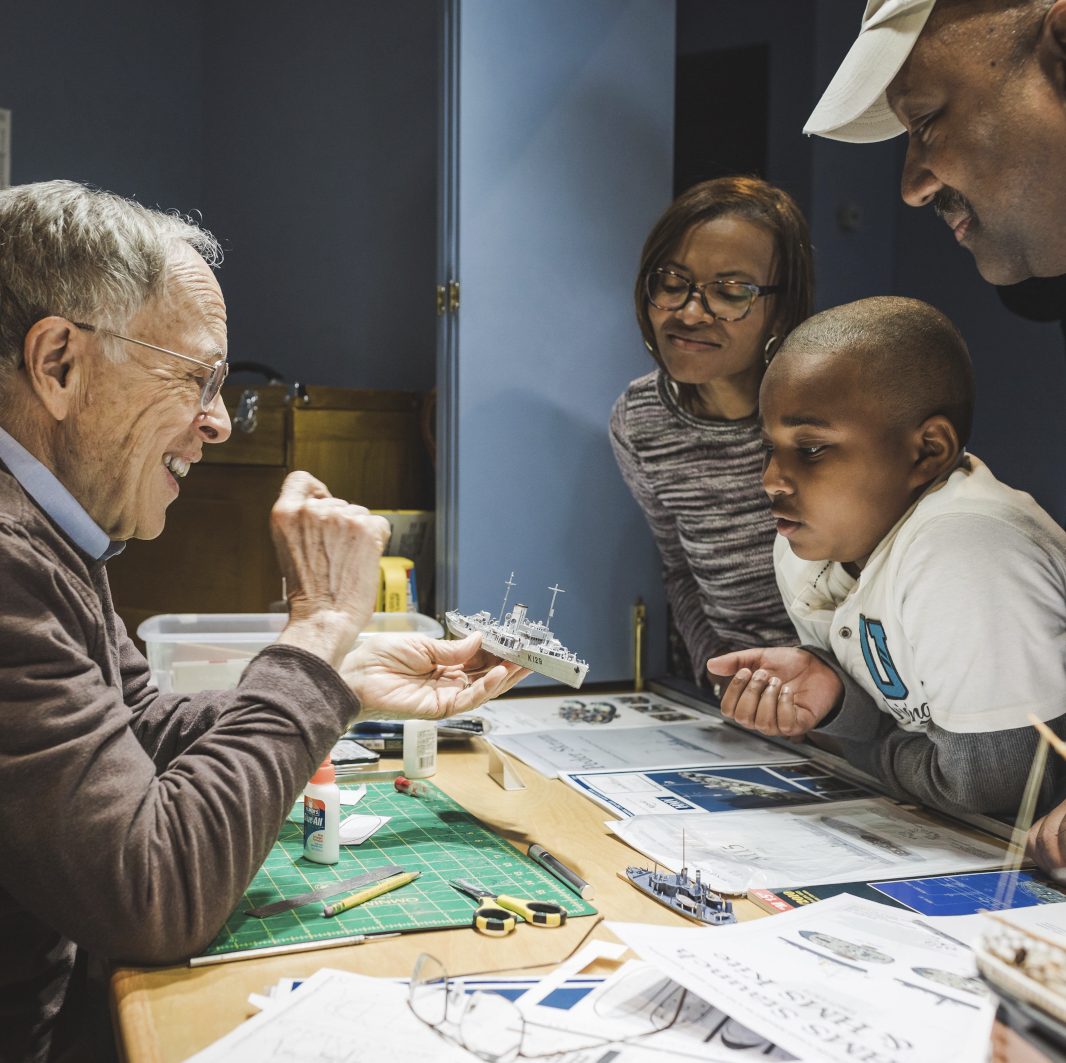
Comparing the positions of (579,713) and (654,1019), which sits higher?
(654,1019)

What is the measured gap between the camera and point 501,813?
166cm

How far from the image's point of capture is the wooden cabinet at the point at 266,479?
114 inches

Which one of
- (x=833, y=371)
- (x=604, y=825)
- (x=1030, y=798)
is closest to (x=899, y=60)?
(x=833, y=371)

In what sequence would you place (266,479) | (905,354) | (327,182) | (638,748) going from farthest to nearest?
1. (327,182)
2. (266,479)
3. (638,748)
4. (905,354)

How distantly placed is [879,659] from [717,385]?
807 mm

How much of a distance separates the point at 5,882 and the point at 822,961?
2.70 ft

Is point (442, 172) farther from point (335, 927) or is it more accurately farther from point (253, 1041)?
point (253, 1041)

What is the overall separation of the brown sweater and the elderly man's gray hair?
207 mm

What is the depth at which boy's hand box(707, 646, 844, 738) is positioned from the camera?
5.73 ft

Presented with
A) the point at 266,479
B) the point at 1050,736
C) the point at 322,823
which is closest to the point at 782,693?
the point at 322,823

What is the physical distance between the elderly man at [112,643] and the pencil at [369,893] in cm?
12

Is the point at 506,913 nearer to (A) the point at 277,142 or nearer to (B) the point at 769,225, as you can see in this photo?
(B) the point at 769,225

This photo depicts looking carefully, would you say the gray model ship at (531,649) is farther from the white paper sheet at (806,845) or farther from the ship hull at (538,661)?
the white paper sheet at (806,845)

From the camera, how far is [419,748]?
183cm
